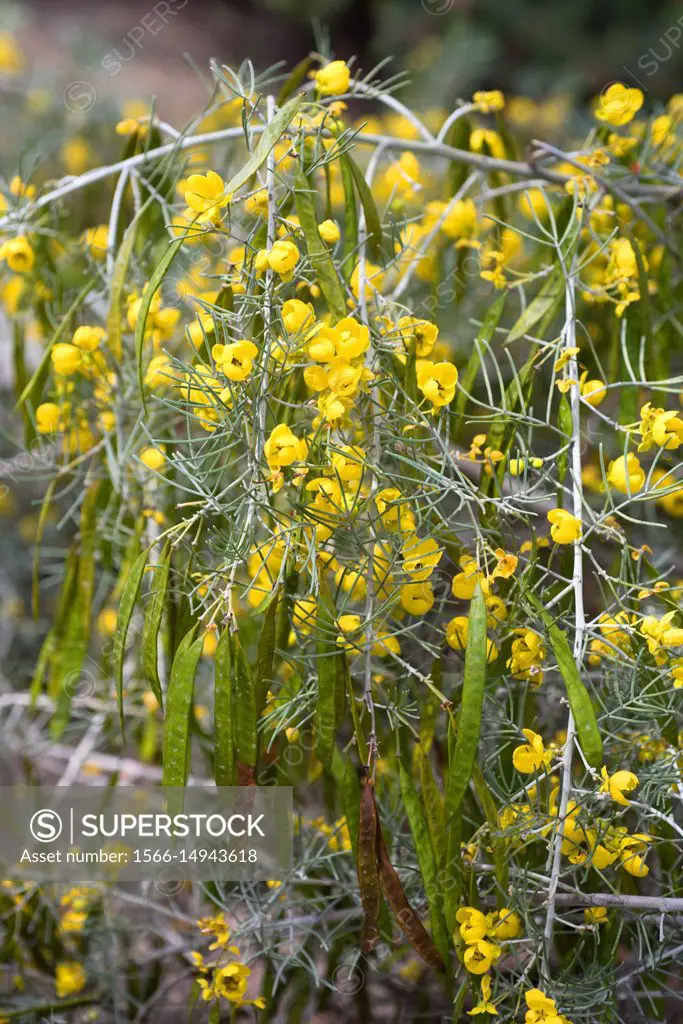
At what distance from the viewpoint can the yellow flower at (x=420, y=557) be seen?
0.90m

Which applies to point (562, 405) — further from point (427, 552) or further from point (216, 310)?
point (216, 310)

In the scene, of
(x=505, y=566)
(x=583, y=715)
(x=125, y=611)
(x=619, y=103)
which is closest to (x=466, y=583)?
(x=505, y=566)

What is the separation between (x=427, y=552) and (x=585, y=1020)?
1.92ft

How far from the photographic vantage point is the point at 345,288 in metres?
1.05

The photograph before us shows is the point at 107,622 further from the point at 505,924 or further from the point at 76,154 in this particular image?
the point at 76,154

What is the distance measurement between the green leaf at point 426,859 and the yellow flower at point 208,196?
630 millimetres

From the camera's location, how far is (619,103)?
45.7 inches

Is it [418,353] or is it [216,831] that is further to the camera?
[216,831]

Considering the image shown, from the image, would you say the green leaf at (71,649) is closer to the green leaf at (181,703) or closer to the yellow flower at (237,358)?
the green leaf at (181,703)

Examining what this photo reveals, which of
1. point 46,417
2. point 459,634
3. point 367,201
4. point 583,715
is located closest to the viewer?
point 583,715

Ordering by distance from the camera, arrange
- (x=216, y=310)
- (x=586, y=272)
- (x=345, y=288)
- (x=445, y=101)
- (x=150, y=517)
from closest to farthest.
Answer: (x=216, y=310) < (x=345, y=288) < (x=150, y=517) < (x=586, y=272) < (x=445, y=101)

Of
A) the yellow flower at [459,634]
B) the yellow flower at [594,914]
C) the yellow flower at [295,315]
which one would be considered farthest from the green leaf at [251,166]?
the yellow flower at [594,914]

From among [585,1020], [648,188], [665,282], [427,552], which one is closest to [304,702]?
[427,552]

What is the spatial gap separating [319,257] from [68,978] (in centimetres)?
118
